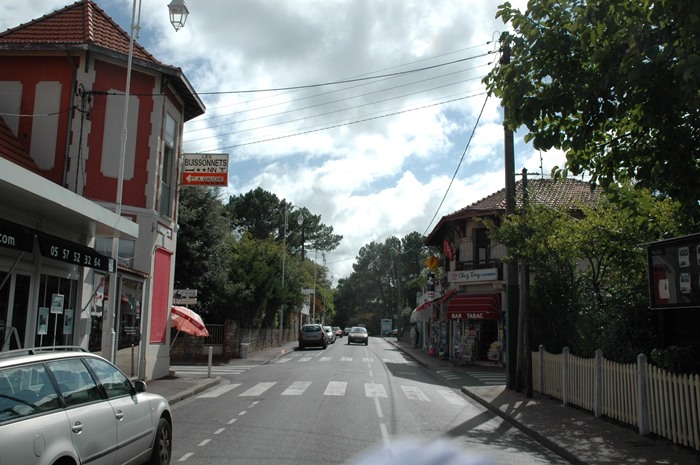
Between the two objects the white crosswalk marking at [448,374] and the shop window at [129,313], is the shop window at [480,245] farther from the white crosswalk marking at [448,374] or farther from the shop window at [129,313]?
the shop window at [129,313]

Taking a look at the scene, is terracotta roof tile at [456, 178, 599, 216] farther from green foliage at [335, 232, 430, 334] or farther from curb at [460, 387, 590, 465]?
green foliage at [335, 232, 430, 334]

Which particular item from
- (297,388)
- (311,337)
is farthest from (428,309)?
(297,388)

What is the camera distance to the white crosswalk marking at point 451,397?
49.0 ft

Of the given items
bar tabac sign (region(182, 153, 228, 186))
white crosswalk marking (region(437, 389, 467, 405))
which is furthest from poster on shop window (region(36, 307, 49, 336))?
white crosswalk marking (region(437, 389, 467, 405))

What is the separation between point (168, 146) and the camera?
18.5m

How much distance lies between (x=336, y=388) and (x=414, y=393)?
214 centimetres

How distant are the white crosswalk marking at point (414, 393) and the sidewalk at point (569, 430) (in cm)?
138

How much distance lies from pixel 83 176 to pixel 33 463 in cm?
1298

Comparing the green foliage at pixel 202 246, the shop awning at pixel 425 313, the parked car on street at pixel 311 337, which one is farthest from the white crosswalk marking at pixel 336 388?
the parked car on street at pixel 311 337

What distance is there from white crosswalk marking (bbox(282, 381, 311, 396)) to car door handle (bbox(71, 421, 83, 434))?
32.6 ft

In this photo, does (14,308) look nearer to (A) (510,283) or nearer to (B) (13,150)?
(B) (13,150)

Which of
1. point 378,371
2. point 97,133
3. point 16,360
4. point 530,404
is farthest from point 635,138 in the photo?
point 378,371

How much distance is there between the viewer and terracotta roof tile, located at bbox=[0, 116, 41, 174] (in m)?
14.2

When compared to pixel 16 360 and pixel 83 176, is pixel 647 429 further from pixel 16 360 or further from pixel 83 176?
pixel 83 176
